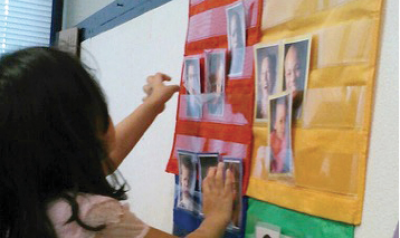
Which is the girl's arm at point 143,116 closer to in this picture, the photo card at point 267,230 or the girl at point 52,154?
the girl at point 52,154

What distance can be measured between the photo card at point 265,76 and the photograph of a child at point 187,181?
8.7 inches

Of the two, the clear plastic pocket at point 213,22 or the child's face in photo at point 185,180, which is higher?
the clear plastic pocket at point 213,22

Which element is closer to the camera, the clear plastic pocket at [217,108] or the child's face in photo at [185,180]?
the clear plastic pocket at [217,108]

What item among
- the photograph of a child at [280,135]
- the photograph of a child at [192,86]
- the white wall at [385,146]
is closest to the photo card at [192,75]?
the photograph of a child at [192,86]

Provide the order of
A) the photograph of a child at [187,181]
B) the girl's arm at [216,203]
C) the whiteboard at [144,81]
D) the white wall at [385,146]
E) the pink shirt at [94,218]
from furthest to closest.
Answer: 1. the whiteboard at [144,81]
2. the photograph of a child at [187,181]
3. the girl's arm at [216,203]
4. the pink shirt at [94,218]
5. the white wall at [385,146]

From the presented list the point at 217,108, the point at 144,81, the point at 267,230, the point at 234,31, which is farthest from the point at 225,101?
the point at 144,81

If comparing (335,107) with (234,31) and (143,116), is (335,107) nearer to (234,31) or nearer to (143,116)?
(234,31)

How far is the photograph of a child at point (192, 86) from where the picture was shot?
893mm

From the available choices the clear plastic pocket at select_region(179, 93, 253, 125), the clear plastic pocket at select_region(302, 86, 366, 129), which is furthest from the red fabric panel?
the clear plastic pocket at select_region(302, 86, 366, 129)

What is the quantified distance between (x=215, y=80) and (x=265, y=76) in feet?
0.49

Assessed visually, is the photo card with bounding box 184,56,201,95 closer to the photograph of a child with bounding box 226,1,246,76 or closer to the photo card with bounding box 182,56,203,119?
the photo card with bounding box 182,56,203,119

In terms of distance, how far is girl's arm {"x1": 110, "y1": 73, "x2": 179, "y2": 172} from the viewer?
928 mm

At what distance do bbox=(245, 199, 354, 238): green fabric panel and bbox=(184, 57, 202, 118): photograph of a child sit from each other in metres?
0.25

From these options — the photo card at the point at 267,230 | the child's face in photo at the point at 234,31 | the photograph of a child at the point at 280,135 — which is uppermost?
the child's face in photo at the point at 234,31
